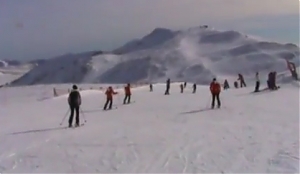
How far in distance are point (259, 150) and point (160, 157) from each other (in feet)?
8.68

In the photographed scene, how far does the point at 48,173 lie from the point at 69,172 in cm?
50

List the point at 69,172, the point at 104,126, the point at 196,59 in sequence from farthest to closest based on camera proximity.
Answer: the point at 196,59
the point at 104,126
the point at 69,172

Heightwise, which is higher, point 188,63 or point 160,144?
point 188,63

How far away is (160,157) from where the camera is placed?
11.5 metres

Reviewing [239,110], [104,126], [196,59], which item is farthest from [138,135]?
[196,59]

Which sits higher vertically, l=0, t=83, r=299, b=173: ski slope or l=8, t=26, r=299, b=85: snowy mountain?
l=8, t=26, r=299, b=85: snowy mountain

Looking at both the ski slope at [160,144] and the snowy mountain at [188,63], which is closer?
the ski slope at [160,144]

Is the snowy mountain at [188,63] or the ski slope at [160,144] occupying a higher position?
the snowy mountain at [188,63]

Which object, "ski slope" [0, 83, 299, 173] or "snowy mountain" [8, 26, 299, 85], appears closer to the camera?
"ski slope" [0, 83, 299, 173]

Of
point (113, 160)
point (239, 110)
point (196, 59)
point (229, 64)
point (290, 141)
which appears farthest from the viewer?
point (196, 59)

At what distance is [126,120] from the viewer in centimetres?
1916

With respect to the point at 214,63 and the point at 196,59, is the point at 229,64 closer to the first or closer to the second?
the point at 214,63

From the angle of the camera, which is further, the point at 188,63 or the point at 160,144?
the point at 188,63

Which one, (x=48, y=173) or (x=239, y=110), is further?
(x=239, y=110)
